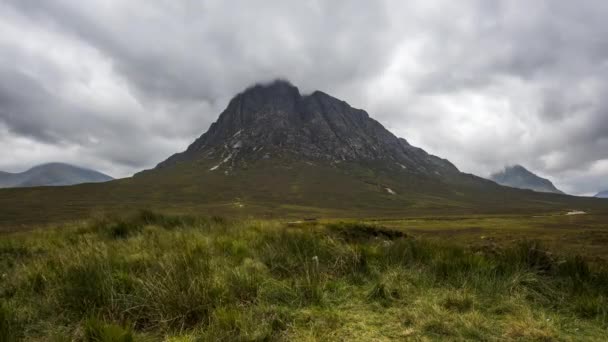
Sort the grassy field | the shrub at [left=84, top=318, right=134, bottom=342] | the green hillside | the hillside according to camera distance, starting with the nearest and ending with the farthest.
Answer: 1. the shrub at [left=84, top=318, right=134, bottom=342]
2. the grassy field
3. the green hillside
4. the hillside

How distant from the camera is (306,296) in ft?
13.3

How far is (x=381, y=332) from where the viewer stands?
10.8 ft

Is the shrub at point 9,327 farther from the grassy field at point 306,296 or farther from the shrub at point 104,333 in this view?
the shrub at point 104,333

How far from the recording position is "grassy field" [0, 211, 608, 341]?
320 cm

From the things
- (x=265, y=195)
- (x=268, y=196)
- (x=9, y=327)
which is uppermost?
(x=265, y=195)

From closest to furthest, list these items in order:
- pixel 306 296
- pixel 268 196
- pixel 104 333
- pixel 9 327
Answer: pixel 104 333
pixel 9 327
pixel 306 296
pixel 268 196

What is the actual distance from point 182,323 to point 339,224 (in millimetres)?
9818

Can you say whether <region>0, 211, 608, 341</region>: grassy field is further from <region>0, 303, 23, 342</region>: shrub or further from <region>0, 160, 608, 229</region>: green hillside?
<region>0, 160, 608, 229</region>: green hillside

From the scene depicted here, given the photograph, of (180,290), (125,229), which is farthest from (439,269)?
(125,229)

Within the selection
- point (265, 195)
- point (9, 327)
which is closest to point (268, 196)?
point (265, 195)

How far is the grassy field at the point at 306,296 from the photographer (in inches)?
126

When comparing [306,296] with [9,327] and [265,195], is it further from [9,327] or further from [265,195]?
[265,195]

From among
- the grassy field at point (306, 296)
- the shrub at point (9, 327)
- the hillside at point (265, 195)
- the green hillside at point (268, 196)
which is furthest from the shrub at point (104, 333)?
the green hillside at point (268, 196)

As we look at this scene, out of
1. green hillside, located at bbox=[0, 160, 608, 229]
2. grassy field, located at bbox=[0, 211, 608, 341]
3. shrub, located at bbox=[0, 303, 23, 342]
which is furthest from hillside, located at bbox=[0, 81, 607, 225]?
shrub, located at bbox=[0, 303, 23, 342]
